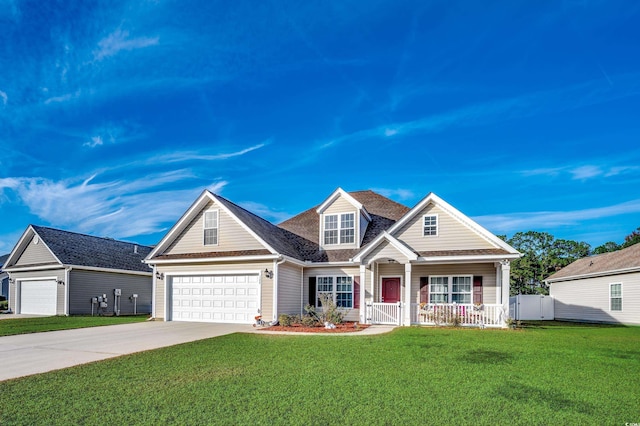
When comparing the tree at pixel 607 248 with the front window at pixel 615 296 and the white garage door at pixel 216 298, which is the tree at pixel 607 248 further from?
the white garage door at pixel 216 298

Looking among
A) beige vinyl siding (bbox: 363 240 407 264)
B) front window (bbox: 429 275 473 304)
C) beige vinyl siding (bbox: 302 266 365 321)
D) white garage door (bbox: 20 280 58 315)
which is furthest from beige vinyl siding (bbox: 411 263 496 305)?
white garage door (bbox: 20 280 58 315)

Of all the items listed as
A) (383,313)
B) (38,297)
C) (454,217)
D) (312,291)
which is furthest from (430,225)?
(38,297)

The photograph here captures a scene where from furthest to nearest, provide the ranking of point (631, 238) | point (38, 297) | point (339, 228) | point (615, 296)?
point (631, 238)
point (38, 297)
point (615, 296)
point (339, 228)

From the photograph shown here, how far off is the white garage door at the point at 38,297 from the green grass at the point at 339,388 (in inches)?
737

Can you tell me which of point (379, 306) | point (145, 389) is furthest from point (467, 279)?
point (145, 389)

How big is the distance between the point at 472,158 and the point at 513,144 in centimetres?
194

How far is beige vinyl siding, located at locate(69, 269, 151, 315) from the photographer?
2377cm

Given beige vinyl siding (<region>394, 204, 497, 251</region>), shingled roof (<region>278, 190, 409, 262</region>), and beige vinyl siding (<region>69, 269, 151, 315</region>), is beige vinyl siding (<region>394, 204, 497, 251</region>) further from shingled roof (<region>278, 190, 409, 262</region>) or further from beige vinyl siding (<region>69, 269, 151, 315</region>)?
beige vinyl siding (<region>69, 269, 151, 315</region>)

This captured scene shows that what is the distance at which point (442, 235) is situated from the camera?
56.9ft

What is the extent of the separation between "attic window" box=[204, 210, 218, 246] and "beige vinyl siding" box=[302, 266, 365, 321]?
14.9 ft

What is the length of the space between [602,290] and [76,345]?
79.4 feet

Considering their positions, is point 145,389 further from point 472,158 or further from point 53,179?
point 53,179

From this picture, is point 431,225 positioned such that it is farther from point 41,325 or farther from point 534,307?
point 41,325

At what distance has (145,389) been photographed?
6191 millimetres
